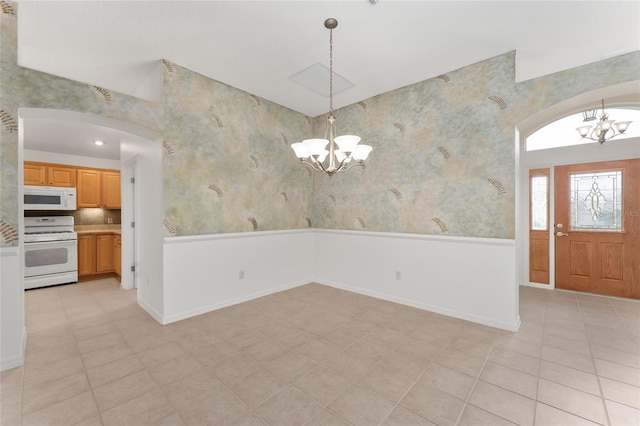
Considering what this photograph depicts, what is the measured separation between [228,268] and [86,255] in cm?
367

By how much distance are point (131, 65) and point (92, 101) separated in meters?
0.91

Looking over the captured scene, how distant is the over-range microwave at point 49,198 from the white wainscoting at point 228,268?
379 cm

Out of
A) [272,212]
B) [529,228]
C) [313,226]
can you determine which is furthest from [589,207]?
[272,212]

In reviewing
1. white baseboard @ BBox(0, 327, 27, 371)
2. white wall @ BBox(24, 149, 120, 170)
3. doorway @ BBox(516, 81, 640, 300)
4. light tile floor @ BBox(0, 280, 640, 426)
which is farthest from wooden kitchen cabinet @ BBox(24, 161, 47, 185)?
doorway @ BBox(516, 81, 640, 300)

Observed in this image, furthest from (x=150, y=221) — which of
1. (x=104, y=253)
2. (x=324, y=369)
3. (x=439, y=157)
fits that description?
(x=439, y=157)

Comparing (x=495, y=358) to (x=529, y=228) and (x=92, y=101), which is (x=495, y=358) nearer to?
(x=529, y=228)

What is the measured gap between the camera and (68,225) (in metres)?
5.41

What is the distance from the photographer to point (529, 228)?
4734mm

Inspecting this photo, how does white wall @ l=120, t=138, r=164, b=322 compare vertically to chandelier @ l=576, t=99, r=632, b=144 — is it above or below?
below

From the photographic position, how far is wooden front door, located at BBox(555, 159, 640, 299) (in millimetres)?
3918

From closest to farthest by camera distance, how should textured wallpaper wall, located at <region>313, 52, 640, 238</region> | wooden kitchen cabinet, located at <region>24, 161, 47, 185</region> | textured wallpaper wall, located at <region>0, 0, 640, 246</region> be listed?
textured wallpaper wall, located at <region>0, 0, 640, 246</region>
textured wallpaper wall, located at <region>313, 52, 640, 238</region>
wooden kitchen cabinet, located at <region>24, 161, 47, 185</region>

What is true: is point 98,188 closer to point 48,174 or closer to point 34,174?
point 48,174

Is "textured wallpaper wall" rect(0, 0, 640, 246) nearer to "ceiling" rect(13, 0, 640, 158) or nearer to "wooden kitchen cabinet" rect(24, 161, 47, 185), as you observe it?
"ceiling" rect(13, 0, 640, 158)

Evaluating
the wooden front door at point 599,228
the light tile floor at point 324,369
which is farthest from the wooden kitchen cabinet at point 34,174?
the wooden front door at point 599,228
